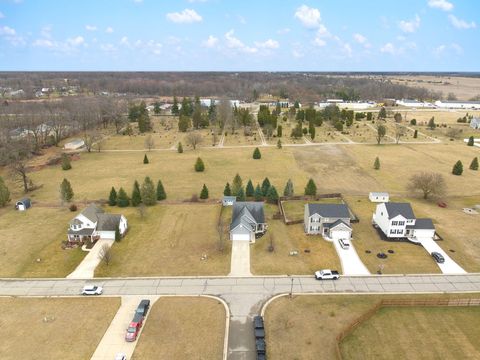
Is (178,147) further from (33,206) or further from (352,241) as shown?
(352,241)

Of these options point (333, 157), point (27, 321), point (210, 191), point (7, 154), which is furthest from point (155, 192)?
point (333, 157)

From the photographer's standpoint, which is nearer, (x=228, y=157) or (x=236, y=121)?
(x=228, y=157)

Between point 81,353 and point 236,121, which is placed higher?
point 236,121

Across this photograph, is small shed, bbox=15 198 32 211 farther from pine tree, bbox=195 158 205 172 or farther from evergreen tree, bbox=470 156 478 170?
evergreen tree, bbox=470 156 478 170

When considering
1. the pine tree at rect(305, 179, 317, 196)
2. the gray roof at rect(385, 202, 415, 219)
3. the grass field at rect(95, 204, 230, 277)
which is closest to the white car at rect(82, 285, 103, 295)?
the grass field at rect(95, 204, 230, 277)

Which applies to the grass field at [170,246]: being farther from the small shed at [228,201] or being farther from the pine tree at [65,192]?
the pine tree at [65,192]

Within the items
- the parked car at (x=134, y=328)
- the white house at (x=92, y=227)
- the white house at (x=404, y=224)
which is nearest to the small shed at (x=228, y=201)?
the white house at (x=92, y=227)
